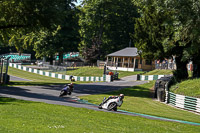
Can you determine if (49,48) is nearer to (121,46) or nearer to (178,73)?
(121,46)

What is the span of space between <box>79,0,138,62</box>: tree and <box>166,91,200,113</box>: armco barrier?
39.4 m

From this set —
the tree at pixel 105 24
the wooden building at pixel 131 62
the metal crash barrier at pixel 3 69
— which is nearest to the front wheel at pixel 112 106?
the metal crash barrier at pixel 3 69

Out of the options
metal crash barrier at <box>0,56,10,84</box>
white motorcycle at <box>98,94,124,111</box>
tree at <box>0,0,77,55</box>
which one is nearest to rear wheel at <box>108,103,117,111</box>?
white motorcycle at <box>98,94,124,111</box>

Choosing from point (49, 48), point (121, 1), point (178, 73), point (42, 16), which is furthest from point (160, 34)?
point (121, 1)

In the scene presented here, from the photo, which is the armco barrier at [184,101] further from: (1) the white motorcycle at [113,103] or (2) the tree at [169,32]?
(1) the white motorcycle at [113,103]

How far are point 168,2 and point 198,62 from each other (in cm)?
1121

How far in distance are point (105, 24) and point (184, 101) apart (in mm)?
53027

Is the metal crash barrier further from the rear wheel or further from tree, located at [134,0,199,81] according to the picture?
the rear wheel

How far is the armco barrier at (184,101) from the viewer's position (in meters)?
22.9

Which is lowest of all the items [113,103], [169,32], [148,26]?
[113,103]

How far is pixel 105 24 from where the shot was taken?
74750 millimetres

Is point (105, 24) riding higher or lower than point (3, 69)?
higher

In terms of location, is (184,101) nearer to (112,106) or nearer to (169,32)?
(169,32)

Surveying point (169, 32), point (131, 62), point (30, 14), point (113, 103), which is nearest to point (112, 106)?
point (113, 103)
